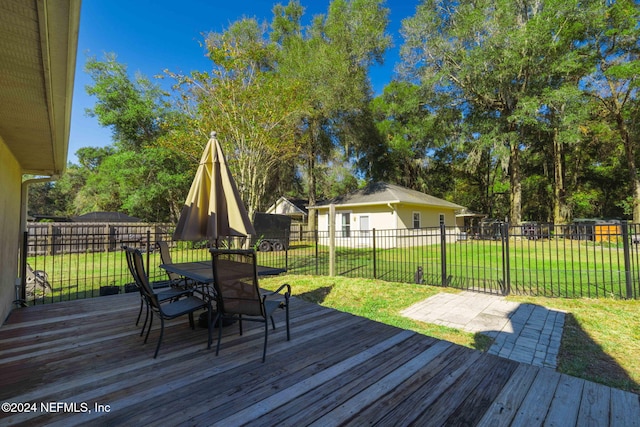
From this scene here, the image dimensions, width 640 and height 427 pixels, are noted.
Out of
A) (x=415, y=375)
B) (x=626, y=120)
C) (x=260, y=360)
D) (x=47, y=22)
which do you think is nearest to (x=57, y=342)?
(x=260, y=360)

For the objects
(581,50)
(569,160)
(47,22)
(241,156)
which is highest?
(581,50)

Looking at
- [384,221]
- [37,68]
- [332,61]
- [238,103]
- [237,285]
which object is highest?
[332,61]

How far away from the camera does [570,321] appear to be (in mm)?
4395

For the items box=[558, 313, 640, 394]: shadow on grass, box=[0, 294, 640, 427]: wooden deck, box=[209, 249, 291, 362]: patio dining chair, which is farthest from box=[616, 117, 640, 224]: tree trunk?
box=[209, 249, 291, 362]: patio dining chair

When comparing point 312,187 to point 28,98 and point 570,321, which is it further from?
point 28,98

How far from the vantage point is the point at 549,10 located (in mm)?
15414

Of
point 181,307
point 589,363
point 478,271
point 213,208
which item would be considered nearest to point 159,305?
point 181,307

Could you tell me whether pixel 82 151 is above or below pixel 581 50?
below

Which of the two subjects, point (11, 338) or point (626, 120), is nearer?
point (11, 338)

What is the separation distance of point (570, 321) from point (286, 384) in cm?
459

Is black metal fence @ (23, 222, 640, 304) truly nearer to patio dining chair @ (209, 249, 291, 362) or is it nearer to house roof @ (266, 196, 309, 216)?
patio dining chair @ (209, 249, 291, 362)

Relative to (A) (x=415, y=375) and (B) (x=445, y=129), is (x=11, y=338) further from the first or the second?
(B) (x=445, y=129)

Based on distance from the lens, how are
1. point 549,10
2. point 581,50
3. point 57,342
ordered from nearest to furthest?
point 57,342 < point 549,10 < point 581,50

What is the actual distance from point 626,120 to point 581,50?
5.81 m
